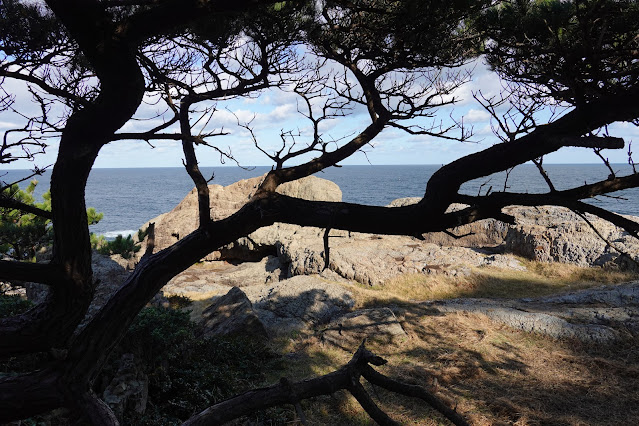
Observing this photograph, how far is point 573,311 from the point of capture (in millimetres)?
8578

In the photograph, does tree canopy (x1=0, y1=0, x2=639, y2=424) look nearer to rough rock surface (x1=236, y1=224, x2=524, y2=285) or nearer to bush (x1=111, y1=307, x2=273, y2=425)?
bush (x1=111, y1=307, x2=273, y2=425)

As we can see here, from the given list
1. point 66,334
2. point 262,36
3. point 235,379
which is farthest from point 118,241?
point 66,334

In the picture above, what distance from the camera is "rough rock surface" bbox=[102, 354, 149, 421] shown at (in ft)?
16.6

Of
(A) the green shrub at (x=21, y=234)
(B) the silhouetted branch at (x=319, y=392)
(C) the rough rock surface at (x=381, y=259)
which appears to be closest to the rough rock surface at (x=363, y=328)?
(C) the rough rock surface at (x=381, y=259)

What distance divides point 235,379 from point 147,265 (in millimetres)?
3531

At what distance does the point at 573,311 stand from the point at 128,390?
316 inches

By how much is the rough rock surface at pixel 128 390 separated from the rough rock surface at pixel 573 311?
5.96m

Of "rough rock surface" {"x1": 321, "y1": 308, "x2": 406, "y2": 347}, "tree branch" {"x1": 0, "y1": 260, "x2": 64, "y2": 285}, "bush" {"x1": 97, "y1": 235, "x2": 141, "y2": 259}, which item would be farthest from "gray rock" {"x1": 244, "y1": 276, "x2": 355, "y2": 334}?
"tree branch" {"x1": 0, "y1": 260, "x2": 64, "y2": 285}

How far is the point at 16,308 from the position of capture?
6117 mm

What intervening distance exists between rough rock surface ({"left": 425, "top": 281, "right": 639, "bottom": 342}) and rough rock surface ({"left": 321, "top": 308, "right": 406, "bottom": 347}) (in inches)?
51.8

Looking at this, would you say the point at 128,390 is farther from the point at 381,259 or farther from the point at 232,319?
the point at 381,259

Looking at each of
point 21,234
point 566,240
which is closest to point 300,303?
point 21,234

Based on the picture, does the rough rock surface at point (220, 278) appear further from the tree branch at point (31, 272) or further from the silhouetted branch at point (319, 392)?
the silhouetted branch at point (319, 392)

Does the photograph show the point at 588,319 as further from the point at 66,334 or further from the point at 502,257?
the point at 66,334
